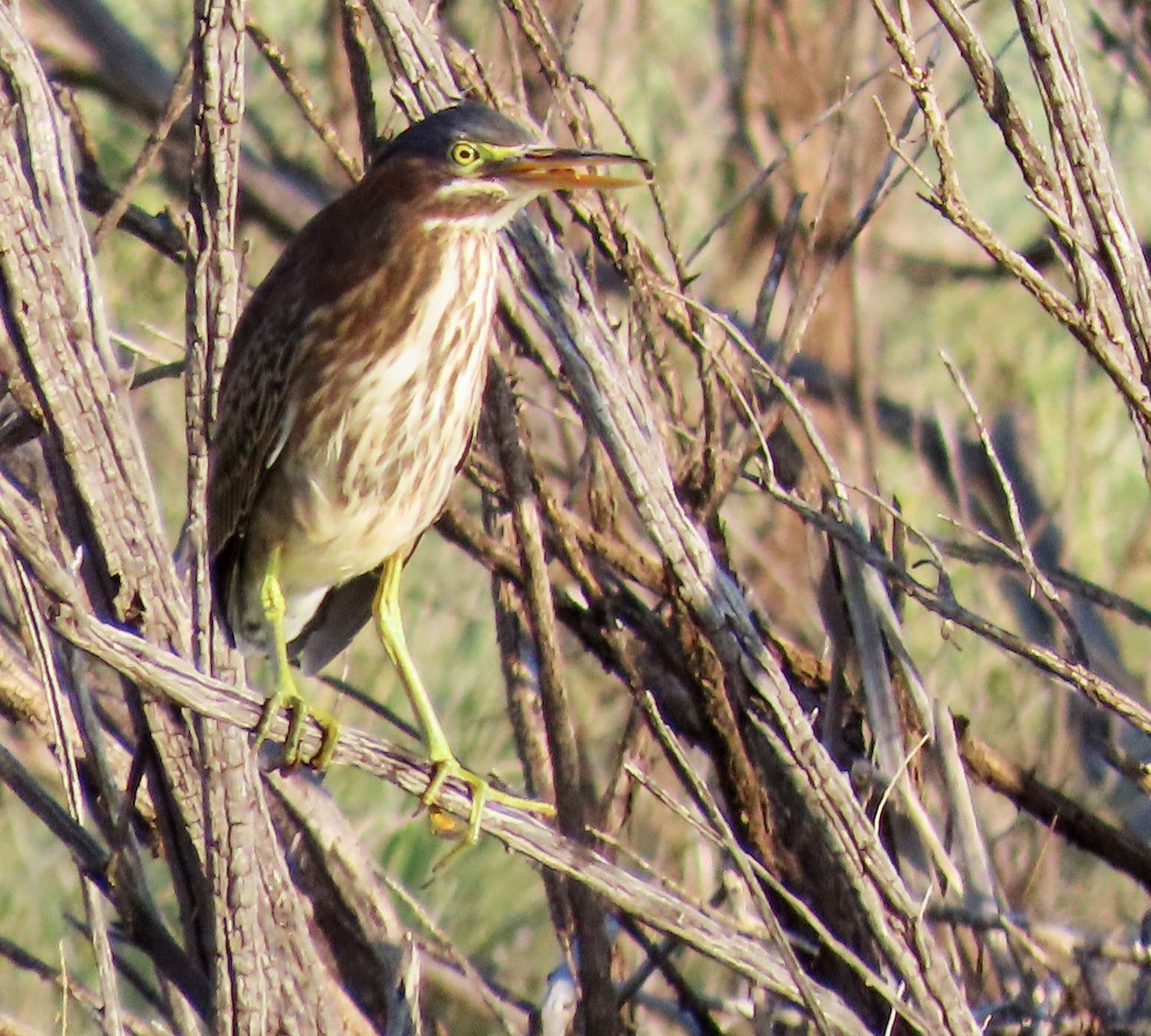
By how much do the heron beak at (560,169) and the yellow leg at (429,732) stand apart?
83 cm

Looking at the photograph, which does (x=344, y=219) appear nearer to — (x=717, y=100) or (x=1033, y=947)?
(x=1033, y=947)

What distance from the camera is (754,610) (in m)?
3.18

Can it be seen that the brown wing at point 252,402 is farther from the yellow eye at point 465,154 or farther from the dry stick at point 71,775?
the dry stick at point 71,775

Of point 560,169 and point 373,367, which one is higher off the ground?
point 560,169

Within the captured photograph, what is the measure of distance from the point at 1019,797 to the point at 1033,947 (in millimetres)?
411

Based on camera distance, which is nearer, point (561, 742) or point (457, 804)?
point (457, 804)

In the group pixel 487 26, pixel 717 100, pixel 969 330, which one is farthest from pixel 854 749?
pixel 969 330

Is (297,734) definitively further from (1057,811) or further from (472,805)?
(1057,811)

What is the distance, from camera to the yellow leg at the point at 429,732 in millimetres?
2721

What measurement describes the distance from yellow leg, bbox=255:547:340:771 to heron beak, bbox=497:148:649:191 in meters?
0.83

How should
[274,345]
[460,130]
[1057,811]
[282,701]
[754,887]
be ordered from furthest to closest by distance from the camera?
[274,345]
[1057,811]
[460,130]
[282,701]
[754,887]

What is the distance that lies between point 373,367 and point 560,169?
1.62 feet

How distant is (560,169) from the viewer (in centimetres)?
309

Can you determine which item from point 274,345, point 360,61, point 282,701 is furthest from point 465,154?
point 282,701
